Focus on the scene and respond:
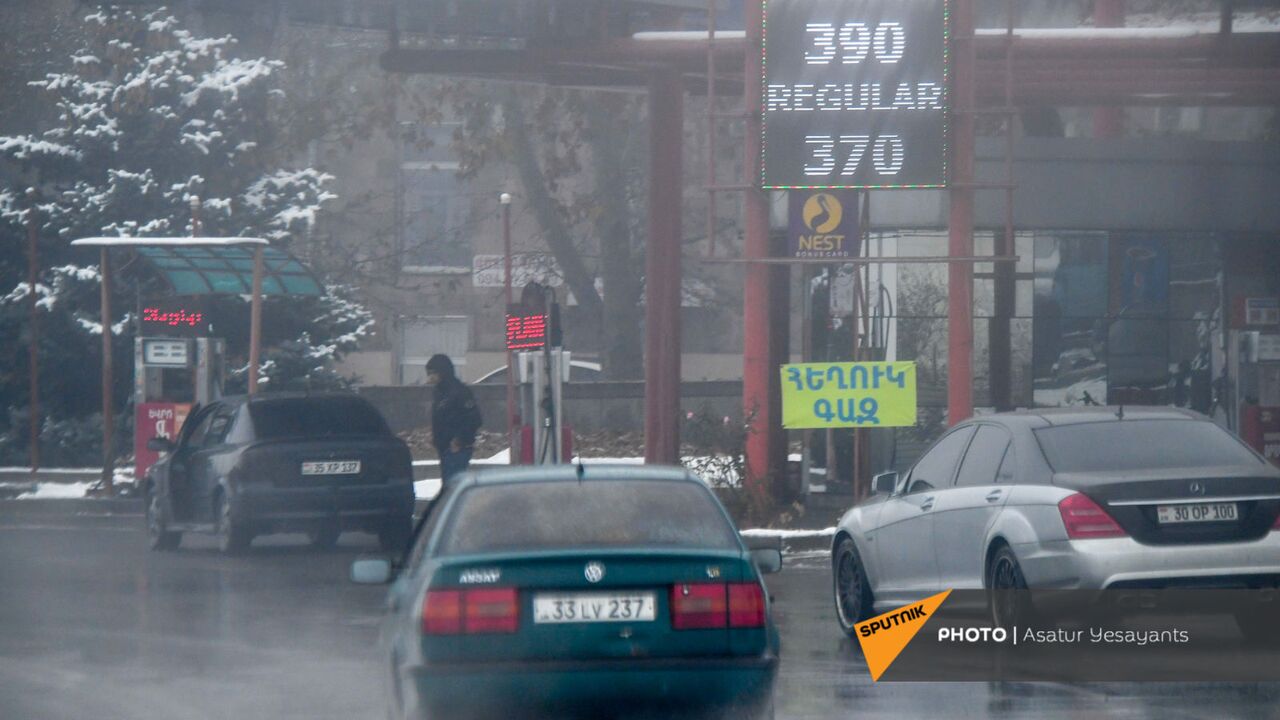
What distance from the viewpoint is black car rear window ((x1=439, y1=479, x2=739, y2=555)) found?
8.00 meters

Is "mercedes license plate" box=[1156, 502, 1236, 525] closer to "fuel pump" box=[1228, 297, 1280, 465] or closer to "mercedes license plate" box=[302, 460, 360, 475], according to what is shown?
"mercedes license plate" box=[302, 460, 360, 475]

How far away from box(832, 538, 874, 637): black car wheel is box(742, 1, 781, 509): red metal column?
7159 millimetres

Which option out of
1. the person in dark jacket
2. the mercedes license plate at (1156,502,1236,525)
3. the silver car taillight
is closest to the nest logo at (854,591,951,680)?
the silver car taillight

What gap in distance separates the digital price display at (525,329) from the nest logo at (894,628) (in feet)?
35.3

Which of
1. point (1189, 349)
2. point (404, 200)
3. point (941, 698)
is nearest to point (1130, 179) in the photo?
point (1189, 349)

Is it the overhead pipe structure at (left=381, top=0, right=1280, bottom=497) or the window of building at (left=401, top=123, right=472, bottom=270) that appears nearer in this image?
the overhead pipe structure at (left=381, top=0, right=1280, bottom=497)

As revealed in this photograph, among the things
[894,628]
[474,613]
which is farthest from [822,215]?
[474,613]

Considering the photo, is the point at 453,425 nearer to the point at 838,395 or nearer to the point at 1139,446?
the point at 838,395

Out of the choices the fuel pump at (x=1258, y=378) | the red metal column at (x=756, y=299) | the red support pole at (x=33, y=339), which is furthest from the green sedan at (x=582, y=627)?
the red support pole at (x=33, y=339)

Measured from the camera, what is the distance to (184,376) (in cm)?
3438

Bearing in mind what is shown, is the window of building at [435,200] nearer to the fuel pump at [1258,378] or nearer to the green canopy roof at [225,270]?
the green canopy roof at [225,270]

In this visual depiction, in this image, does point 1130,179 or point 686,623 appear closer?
point 686,623

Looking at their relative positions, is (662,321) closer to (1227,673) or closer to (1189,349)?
(1189,349)

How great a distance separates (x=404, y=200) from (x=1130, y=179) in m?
30.7
